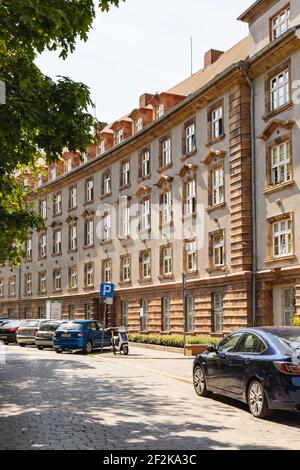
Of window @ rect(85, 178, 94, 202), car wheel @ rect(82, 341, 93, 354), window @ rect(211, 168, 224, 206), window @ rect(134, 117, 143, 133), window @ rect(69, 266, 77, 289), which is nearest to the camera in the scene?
car wheel @ rect(82, 341, 93, 354)

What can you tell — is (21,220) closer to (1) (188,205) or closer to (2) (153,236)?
(1) (188,205)

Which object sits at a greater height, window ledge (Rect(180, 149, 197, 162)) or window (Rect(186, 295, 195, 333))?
window ledge (Rect(180, 149, 197, 162))

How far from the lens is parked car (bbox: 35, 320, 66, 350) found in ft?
97.1

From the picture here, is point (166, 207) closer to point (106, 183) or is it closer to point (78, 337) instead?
point (106, 183)

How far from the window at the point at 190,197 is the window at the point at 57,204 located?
65.3 ft

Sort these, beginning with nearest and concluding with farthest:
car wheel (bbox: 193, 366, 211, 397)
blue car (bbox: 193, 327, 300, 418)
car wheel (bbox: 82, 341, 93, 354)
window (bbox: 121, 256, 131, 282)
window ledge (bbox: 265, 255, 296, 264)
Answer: blue car (bbox: 193, 327, 300, 418) → car wheel (bbox: 193, 366, 211, 397) → window ledge (bbox: 265, 255, 296, 264) → car wheel (bbox: 82, 341, 93, 354) → window (bbox: 121, 256, 131, 282)

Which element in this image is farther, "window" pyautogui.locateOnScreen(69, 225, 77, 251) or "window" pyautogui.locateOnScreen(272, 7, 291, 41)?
"window" pyautogui.locateOnScreen(69, 225, 77, 251)

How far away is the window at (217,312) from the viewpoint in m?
29.2

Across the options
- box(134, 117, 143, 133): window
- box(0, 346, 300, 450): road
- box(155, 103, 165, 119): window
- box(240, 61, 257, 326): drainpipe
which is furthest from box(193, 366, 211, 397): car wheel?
box(134, 117, 143, 133): window

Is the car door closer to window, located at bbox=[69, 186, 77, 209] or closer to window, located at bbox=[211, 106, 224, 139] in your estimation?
window, located at bbox=[211, 106, 224, 139]

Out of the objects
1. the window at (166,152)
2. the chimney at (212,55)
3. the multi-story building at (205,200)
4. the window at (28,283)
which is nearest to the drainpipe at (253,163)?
the multi-story building at (205,200)

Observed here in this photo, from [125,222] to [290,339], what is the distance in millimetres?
29595

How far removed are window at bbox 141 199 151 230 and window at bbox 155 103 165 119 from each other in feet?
17.0
